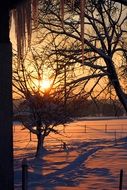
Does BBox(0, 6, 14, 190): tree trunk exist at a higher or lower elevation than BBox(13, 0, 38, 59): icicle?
lower

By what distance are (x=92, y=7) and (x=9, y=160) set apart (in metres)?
9.64

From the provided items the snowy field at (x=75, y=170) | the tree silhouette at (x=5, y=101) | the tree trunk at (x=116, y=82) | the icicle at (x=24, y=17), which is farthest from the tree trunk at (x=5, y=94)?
the snowy field at (x=75, y=170)

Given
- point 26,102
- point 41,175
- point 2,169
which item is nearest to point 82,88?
point 41,175

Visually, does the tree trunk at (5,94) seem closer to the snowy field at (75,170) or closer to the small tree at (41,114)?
the snowy field at (75,170)

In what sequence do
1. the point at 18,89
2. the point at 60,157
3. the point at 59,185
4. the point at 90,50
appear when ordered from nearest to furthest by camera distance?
the point at 90,50 → the point at 59,185 → the point at 18,89 → the point at 60,157

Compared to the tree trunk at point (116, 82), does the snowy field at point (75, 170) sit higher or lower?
lower

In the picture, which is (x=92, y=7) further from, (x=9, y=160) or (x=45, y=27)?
(x=9, y=160)

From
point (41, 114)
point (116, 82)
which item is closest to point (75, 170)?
point (41, 114)

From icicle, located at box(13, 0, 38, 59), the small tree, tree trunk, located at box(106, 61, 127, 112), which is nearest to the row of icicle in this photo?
icicle, located at box(13, 0, 38, 59)

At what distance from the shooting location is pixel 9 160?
3248mm

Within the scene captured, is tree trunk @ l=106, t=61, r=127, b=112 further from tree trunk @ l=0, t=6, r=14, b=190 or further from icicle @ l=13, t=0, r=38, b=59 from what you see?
tree trunk @ l=0, t=6, r=14, b=190

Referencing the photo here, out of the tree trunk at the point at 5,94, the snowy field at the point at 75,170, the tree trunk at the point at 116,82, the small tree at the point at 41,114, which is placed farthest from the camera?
the small tree at the point at 41,114

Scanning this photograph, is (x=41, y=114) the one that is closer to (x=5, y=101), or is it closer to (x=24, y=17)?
(x=24, y=17)

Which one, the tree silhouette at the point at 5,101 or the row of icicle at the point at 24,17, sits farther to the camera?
the row of icicle at the point at 24,17
